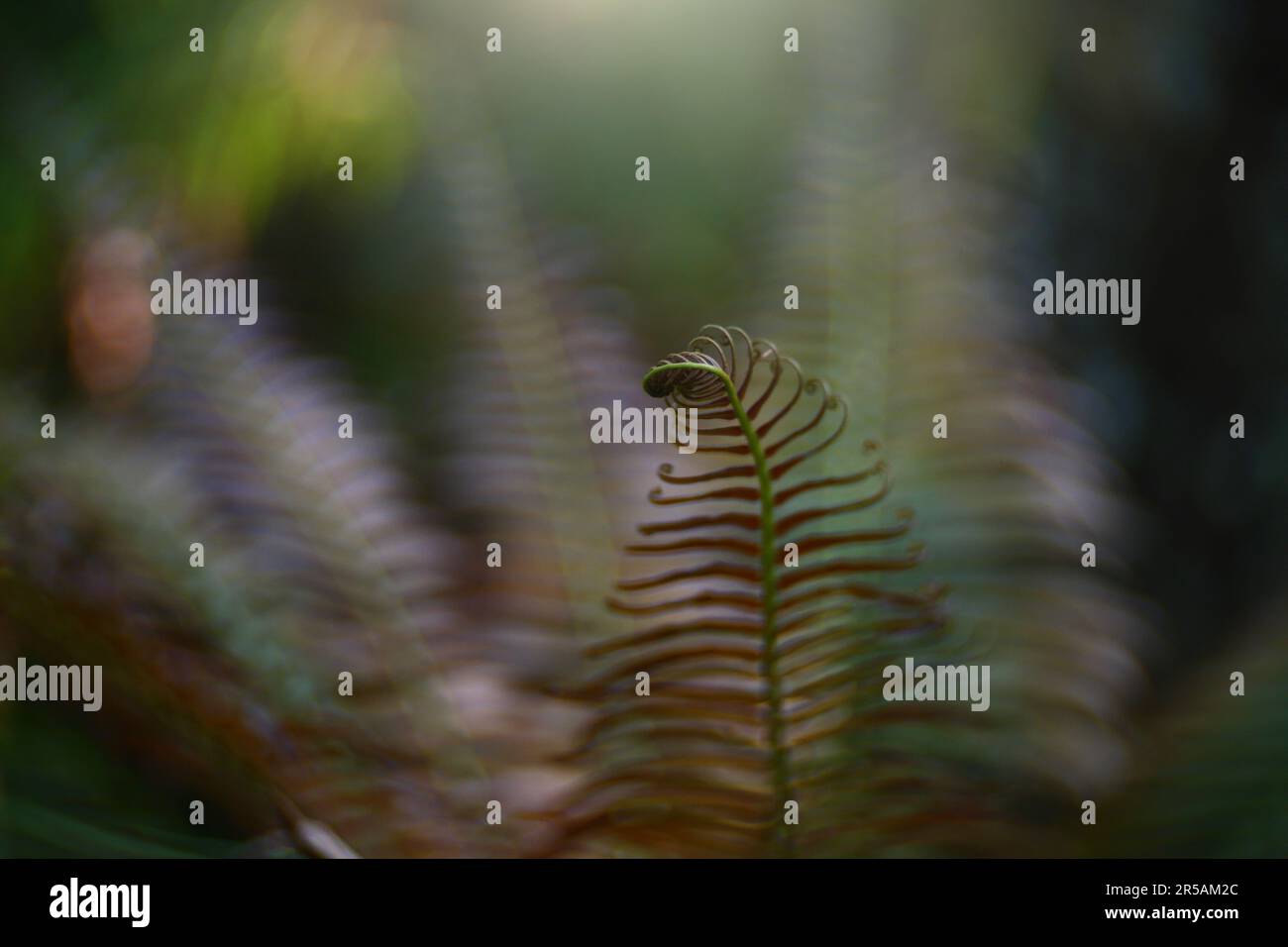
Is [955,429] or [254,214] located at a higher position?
[254,214]

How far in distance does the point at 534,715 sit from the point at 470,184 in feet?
2.28

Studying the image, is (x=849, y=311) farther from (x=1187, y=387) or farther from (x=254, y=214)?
(x=254, y=214)

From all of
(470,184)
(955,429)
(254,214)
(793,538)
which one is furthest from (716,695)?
(254,214)

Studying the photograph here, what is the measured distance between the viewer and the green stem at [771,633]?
104cm

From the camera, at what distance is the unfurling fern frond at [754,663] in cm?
112

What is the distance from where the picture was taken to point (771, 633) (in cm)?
109

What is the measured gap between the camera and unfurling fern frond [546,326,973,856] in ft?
3.66

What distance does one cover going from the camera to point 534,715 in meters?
1.20

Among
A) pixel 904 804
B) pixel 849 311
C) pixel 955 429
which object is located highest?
pixel 849 311

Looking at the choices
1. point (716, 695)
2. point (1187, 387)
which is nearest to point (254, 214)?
point (716, 695)

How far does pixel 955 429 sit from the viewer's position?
1.19 meters

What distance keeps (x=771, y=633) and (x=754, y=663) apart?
0.07 m

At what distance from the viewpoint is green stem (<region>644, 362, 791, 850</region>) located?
1.04 meters

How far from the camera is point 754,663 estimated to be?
1.14 metres
